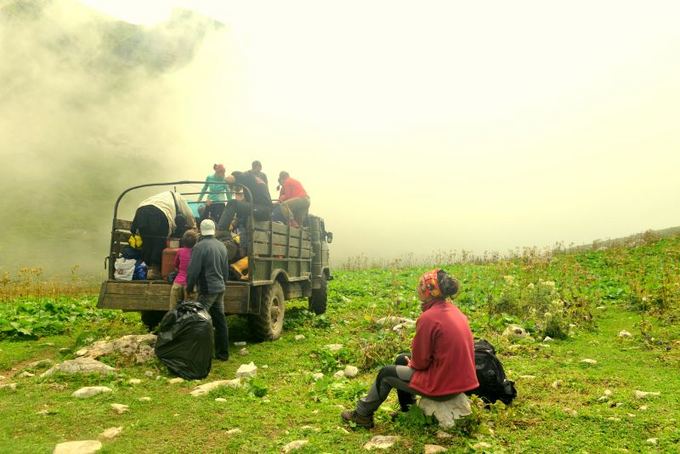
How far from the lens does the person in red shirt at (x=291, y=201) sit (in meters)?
11.0

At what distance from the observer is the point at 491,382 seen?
507cm

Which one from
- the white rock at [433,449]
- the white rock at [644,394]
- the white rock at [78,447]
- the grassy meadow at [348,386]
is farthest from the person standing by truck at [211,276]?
the white rock at [644,394]

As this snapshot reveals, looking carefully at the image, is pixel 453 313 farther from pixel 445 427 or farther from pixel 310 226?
pixel 310 226

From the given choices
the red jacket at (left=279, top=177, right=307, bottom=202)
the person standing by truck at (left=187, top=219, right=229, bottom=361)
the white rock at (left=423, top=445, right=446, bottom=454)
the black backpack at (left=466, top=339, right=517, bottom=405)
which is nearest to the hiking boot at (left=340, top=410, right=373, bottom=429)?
the white rock at (left=423, top=445, right=446, bottom=454)

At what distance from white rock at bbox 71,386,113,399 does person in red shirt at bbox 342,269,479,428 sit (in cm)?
341

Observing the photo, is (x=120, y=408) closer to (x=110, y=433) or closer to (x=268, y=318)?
(x=110, y=433)

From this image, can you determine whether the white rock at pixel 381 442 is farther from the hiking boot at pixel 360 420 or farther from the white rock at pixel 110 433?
the white rock at pixel 110 433

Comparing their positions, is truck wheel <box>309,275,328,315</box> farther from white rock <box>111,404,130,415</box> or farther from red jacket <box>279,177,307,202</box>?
white rock <box>111,404,130,415</box>

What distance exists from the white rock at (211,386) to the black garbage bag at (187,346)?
1.39ft

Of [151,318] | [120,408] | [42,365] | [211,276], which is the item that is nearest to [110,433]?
[120,408]

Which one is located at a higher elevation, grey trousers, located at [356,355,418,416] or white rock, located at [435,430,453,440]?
grey trousers, located at [356,355,418,416]

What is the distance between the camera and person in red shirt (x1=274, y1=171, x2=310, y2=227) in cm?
1098

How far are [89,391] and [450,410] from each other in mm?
4120

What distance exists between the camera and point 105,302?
804cm
